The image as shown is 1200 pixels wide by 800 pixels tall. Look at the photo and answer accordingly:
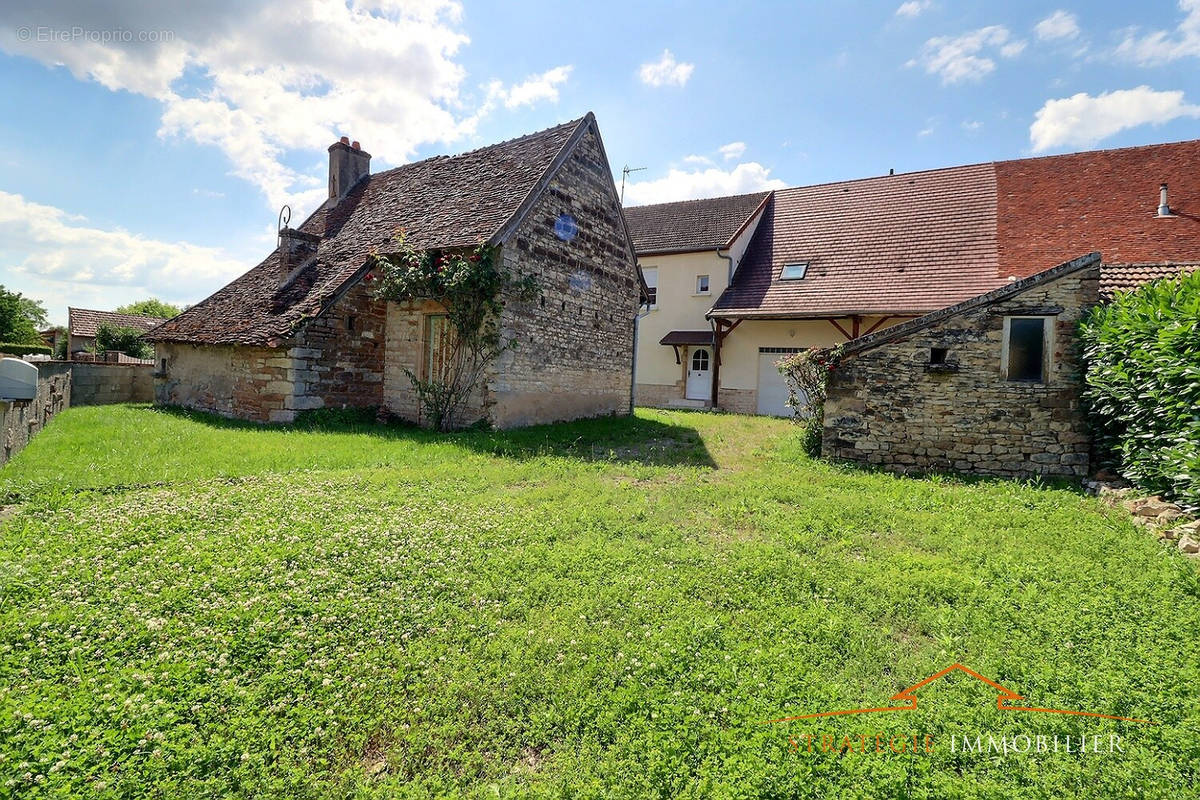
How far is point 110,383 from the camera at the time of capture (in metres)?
15.9

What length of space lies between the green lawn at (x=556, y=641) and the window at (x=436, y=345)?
560 cm

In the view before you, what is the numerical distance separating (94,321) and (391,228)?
37341 millimetres

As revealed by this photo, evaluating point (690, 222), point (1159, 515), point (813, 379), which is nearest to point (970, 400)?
point (813, 379)

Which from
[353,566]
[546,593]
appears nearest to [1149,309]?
[546,593]

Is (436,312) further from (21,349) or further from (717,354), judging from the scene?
(21,349)

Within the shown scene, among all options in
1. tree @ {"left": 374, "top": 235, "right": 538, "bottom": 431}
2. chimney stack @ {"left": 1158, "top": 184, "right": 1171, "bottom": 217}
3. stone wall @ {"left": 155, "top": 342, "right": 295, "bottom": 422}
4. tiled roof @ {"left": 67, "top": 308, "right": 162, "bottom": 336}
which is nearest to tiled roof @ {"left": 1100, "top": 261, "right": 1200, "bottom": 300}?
chimney stack @ {"left": 1158, "top": 184, "right": 1171, "bottom": 217}

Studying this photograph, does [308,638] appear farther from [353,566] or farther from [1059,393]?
[1059,393]

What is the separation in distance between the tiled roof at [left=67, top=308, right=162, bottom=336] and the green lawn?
128 ft

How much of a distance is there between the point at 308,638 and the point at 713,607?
9.26 ft

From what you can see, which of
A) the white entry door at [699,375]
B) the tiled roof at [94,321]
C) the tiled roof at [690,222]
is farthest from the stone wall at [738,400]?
the tiled roof at [94,321]

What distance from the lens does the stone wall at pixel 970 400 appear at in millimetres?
8492

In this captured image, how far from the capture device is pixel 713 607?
13.3 ft

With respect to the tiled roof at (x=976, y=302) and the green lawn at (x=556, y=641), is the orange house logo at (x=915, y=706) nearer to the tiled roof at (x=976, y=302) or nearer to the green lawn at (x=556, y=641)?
the green lawn at (x=556, y=641)

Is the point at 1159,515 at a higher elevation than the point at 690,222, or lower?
lower
